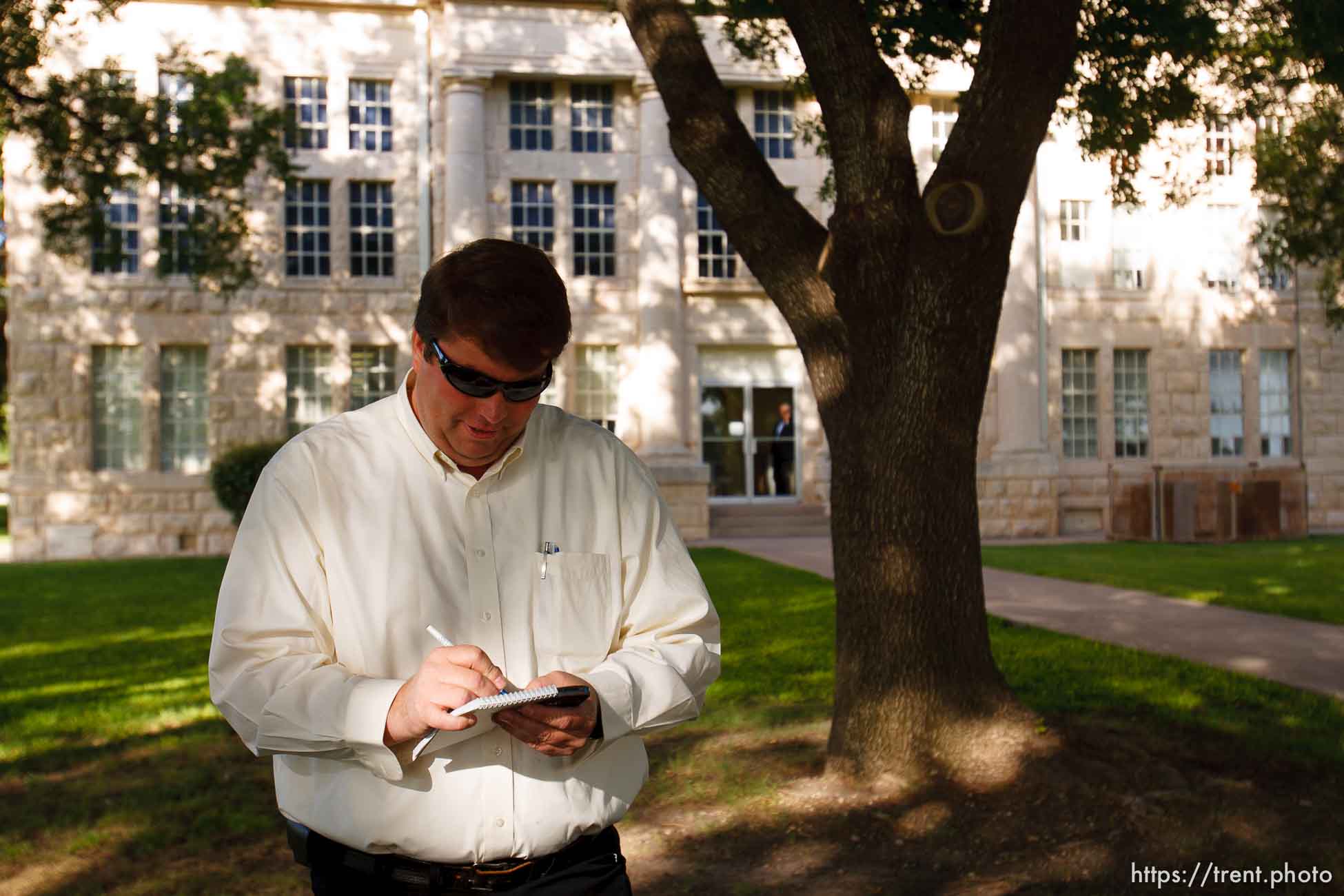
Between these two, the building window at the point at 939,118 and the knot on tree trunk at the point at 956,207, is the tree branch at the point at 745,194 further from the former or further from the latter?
the building window at the point at 939,118

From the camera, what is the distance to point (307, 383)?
23875 mm

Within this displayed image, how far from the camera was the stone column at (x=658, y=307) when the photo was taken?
24.0 meters

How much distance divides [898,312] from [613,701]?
4.12 metres

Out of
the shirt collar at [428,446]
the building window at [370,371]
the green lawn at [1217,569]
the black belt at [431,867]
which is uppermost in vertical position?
the building window at [370,371]

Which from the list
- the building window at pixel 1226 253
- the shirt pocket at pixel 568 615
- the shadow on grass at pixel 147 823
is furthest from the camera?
the building window at pixel 1226 253

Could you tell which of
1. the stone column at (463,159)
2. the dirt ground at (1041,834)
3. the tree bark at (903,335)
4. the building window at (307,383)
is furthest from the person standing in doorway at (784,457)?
the tree bark at (903,335)

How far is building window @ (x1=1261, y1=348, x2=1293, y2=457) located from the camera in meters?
26.3

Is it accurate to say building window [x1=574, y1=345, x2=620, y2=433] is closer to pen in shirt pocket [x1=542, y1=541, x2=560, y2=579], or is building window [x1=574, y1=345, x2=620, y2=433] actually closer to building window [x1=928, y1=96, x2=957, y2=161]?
building window [x1=928, y1=96, x2=957, y2=161]

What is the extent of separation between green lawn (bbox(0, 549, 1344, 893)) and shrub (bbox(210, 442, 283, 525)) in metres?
8.71

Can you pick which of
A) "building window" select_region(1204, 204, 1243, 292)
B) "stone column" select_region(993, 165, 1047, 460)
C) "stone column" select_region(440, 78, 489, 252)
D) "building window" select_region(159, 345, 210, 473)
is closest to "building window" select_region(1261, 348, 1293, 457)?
"building window" select_region(1204, 204, 1243, 292)

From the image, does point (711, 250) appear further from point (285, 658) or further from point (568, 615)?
point (285, 658)

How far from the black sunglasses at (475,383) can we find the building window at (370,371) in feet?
72.0

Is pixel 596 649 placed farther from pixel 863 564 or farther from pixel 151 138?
pixel 151 138

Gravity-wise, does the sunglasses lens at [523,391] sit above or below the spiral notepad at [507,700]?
above
